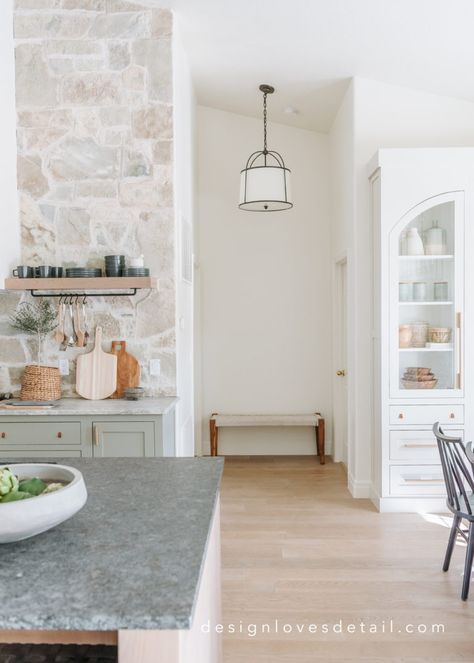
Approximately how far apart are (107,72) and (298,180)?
2.60 m

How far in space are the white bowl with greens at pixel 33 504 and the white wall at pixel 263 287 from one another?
15.8 feet

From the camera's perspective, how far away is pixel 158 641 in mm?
1106

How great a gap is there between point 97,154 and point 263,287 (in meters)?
2.58

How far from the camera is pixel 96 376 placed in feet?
13.5

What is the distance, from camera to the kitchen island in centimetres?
107

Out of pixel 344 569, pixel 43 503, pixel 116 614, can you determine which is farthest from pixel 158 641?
pixel 344 569

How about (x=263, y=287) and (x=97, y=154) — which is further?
(x=263, y=287)

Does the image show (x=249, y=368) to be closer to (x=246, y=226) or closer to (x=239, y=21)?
(x=246, y=226)

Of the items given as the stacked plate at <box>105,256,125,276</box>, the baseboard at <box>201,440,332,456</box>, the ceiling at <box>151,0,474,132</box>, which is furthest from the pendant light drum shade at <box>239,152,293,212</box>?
the baseboard at <box>201,440,332,456</box>

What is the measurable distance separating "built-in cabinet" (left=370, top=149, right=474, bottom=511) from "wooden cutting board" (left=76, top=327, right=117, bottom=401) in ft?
6.34

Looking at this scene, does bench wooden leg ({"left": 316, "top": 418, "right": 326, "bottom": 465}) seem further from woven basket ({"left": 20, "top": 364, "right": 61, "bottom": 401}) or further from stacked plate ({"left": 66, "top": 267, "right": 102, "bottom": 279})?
stacked plate ({"left": 66, "top": 267, "right": 102, "bottom": 279})

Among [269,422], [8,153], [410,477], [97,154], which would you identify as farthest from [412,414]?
[8,153]

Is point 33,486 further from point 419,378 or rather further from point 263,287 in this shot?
point 263,287

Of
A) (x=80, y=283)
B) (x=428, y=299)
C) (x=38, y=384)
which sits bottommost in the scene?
(x=38, y=384)
